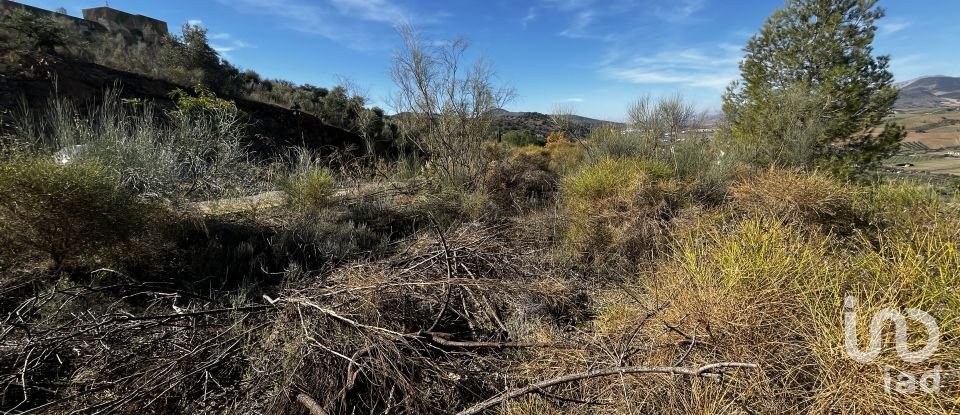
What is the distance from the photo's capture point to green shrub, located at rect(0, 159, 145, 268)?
2988mm

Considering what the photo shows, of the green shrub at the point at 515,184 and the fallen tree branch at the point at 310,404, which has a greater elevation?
the green shrub at the point at 515,184

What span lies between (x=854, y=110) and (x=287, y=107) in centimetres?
1839

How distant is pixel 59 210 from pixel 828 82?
40.4ft

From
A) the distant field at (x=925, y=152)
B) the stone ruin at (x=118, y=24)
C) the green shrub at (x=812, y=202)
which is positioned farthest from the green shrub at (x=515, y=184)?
the stone ruin at (x=118, y=24)

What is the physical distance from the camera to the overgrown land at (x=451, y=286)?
1.74m

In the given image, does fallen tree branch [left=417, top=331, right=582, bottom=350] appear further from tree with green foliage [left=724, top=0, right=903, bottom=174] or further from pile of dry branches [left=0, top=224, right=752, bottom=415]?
tree with green foliage [left=724, top=0, right=903, bottom=174]

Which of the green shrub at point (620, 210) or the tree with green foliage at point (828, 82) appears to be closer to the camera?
the green shrub at point (620, 210)

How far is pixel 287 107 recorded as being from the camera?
55.9ft

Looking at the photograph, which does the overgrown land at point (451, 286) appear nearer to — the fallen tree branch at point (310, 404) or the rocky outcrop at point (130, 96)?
the fallen tree branch at point (310, 404)

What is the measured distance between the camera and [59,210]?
312 centimetres

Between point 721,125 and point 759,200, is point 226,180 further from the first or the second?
point 721,125

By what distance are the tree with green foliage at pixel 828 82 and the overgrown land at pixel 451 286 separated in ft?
2.44

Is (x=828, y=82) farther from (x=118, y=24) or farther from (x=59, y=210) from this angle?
(x=118, y=24)

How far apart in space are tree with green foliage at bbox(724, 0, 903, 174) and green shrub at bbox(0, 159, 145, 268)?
411 inches
